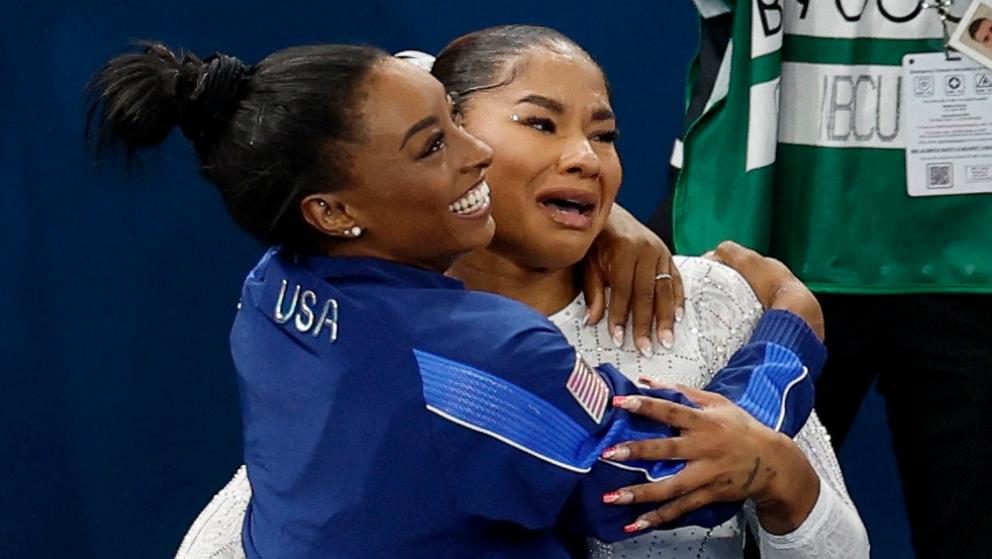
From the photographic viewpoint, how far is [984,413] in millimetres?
1812

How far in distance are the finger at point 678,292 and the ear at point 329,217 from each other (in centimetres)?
33

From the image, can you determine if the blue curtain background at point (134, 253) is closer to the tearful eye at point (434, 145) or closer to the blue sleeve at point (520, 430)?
the tearful eye at point (434, 145)

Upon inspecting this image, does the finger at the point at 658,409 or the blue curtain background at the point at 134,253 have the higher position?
the finger at the point at 658,409

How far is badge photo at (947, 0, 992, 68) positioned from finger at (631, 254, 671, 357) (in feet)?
1.90

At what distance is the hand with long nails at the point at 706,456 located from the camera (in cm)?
108

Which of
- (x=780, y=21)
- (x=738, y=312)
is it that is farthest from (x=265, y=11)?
(x=738, y=312)

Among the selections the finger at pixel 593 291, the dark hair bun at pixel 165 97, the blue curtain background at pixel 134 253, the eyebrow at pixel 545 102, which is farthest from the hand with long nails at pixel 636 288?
the blue curtain background at pixel 134 253

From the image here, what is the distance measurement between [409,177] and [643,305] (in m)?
0.29

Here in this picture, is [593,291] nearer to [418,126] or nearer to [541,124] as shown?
[541,124]

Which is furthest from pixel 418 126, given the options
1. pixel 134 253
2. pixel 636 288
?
pixel 134 253

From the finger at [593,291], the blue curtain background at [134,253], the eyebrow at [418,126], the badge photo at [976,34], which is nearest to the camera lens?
the eyebrow at [418,126]

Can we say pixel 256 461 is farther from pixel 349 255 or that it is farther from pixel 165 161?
pixel 165 161

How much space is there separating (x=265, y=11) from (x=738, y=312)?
108 cm

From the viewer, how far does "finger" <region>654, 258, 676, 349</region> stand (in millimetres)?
1333
